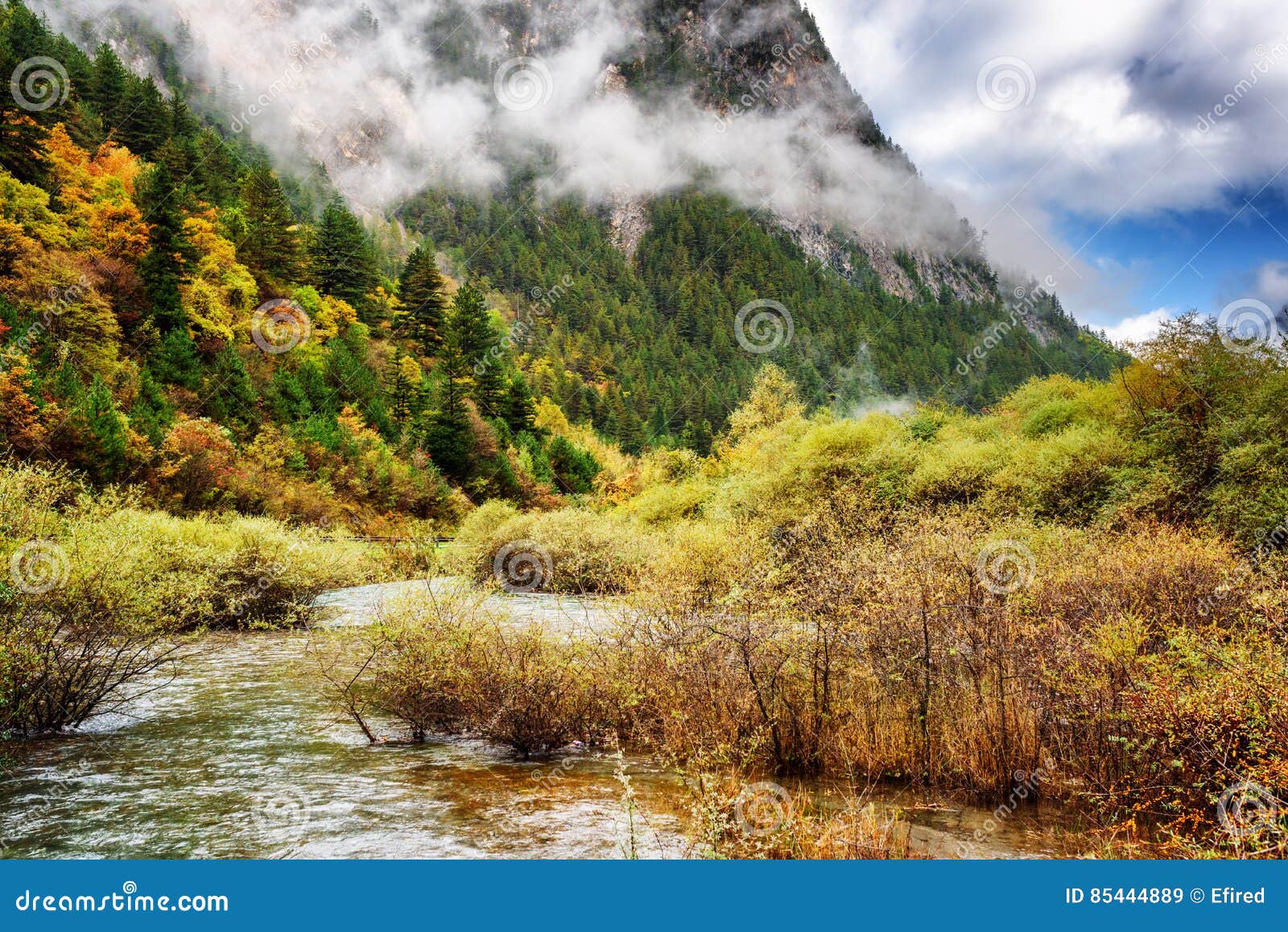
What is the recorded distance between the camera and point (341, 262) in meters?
61.7

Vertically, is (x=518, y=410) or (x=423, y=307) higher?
(x=423, y=307)

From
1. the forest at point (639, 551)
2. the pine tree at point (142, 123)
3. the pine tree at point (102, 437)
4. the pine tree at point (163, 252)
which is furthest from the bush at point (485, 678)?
the pine tree at point (142, 123)

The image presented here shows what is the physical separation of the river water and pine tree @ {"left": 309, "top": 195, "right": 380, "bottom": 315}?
5563 cm

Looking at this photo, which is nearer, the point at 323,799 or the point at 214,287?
the point at 323,799

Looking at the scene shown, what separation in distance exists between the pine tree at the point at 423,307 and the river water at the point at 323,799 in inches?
2184

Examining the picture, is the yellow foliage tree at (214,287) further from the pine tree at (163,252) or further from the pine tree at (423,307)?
the pine tree at (423,307)

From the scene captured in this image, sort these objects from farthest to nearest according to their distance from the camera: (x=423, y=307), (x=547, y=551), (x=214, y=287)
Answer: (x=423, y=307), (x=214, y=287), (x=547, y=551)

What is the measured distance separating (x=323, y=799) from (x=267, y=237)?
5602 cm

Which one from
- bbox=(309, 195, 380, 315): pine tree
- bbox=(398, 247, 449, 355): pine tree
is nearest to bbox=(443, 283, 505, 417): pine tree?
bbox=(398, 247, 449, 355): pine tree

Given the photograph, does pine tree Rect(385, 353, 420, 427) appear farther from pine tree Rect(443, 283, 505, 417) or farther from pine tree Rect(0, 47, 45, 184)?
pine tree Rect(0, 47, 45, 184)

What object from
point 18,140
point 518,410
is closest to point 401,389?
point 518,410

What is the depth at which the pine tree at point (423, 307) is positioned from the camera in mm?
63844

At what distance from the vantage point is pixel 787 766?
880cm

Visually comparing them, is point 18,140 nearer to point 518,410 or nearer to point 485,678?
point 518,410
